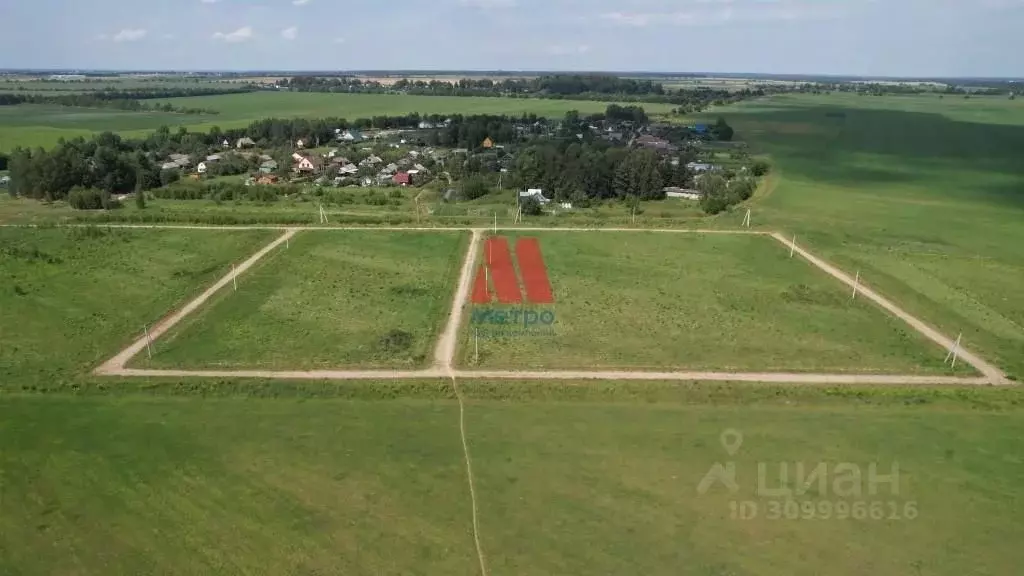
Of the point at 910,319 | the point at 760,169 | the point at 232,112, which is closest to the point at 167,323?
the point at 910,319

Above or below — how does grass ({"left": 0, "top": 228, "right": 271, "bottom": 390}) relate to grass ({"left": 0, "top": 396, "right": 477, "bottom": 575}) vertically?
above

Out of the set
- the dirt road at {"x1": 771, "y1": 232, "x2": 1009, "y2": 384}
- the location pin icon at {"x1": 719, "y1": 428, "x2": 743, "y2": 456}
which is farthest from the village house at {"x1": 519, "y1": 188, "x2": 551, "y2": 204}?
the location pin icon at {"x1": 719, "y1": 428, "x2": 743, "y2": 456}

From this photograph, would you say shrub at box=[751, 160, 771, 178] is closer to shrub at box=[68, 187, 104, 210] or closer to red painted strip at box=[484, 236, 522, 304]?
red painted strip at box=[484, 236, 522, 304]

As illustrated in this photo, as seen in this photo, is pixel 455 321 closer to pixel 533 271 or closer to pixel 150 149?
pixel 533 271

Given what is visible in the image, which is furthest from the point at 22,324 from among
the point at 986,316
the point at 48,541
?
the point at 986,316

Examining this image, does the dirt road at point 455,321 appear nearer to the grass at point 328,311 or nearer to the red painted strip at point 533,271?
the grass at point 328,311

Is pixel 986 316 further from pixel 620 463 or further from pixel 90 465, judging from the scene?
pixel 90 465
